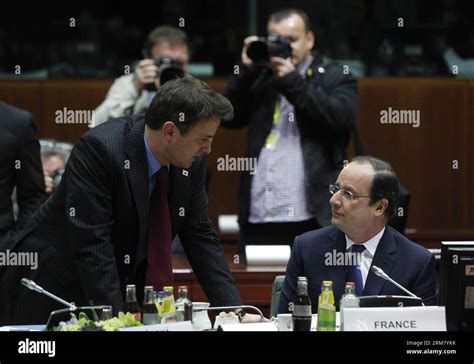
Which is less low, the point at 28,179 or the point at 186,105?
the point at 186,105

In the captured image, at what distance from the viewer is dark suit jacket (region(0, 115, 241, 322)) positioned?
4.03 metres

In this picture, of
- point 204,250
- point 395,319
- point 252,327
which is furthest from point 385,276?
point 204,250

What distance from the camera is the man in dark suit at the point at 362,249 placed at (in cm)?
432

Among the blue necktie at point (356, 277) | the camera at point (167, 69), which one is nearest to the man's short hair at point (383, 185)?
the blue necktie at point (356, 277)

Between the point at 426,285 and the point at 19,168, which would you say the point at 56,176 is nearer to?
the point at 19,168

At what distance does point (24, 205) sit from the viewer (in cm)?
516

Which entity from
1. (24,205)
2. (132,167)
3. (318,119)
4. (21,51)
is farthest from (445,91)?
(132,167)

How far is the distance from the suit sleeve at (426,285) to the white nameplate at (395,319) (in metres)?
0.75

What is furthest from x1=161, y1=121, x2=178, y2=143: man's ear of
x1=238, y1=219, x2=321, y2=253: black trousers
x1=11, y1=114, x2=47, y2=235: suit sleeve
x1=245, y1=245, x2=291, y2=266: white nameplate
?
x1=238, y1=219, x2=321, y2=253: black trousers

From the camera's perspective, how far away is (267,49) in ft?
19.0

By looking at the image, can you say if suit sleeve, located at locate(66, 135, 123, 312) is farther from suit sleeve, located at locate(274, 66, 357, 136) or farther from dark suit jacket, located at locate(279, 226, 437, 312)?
suit sleeve, located at locate(274, 66, 357, 136)

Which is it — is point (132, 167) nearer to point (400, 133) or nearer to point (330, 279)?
point (330, 279)

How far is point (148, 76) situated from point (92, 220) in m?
2.14

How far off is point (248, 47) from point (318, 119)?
512 mm
